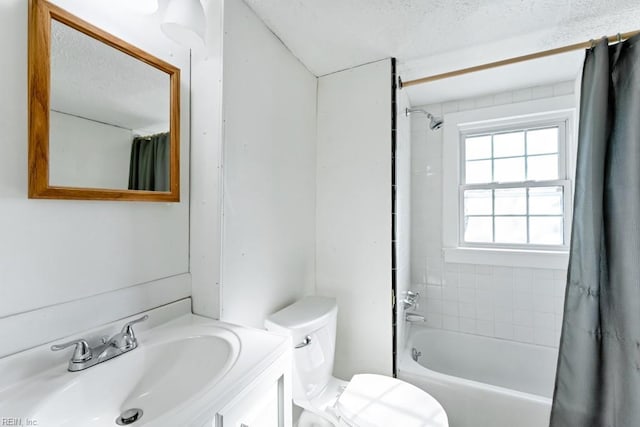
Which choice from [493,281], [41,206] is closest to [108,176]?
[41,206]

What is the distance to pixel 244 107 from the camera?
113cm

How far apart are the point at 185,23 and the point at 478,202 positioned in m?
2.27

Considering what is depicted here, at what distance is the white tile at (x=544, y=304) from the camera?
1.87 meters

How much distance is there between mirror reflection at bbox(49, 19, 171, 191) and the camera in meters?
0.71

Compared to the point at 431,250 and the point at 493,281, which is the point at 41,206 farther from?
the point at 493,281

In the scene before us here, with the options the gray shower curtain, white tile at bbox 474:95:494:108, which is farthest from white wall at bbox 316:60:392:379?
white tile at bbox 474:95:494:108

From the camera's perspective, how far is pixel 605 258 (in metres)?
1.11

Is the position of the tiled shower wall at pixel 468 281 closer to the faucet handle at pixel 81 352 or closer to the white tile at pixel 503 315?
the white tile at pixel 503 315

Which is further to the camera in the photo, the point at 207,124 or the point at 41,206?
the point at 207,124

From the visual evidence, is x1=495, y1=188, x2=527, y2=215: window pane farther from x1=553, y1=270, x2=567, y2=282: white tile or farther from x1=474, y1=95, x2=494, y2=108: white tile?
x1=474, y1=95, x2=494, y2=108: white tile

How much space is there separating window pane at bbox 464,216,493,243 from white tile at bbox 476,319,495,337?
24.6 inches

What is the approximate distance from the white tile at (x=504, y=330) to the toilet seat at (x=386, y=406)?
3.83 feet

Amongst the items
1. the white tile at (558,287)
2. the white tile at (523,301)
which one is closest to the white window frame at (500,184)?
the white tile at (558,287)

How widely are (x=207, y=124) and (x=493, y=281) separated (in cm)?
222
